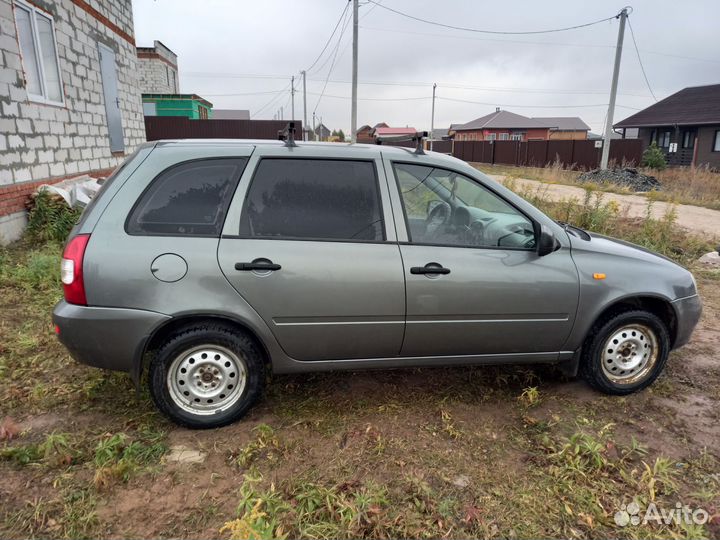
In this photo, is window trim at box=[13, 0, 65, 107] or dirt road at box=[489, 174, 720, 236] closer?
window trim at box=[13, 0, 65, 107]

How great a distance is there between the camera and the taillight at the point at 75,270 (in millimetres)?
2730

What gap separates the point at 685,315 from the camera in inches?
136

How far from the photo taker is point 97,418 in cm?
315

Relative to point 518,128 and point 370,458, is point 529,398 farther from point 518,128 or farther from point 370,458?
point 518,128

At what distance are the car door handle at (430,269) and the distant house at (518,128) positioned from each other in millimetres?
58925

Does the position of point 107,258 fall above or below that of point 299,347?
above

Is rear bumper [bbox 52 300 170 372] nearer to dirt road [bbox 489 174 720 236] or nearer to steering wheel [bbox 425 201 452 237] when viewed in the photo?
steering wheel [bbox 425 201 452 237]

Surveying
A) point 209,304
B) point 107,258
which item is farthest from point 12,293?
point 209,304

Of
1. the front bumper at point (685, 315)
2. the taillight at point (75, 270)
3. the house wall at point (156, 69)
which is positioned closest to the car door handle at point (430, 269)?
the front bumper at point (685, 315)

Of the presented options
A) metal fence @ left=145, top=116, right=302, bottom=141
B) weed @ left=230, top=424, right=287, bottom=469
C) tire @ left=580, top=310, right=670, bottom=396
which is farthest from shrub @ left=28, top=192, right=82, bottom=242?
metal fence @ left=145, top=116, right=302, bottom=141

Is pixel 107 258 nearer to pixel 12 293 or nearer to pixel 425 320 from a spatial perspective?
pixel 425 320

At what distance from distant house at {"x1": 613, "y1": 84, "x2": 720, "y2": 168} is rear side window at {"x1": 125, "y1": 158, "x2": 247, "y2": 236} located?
35.5m

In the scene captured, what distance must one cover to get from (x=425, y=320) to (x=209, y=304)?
1.30 metres

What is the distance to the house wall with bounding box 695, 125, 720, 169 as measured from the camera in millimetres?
31281
